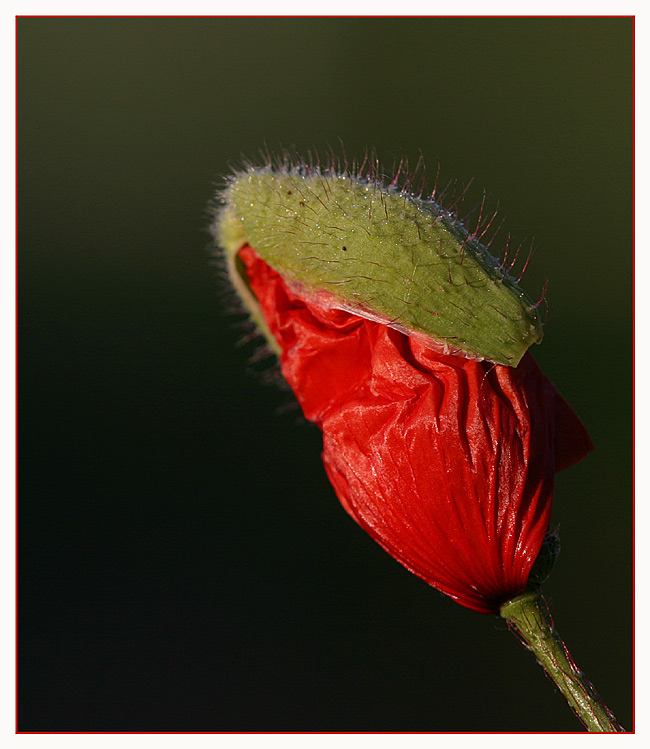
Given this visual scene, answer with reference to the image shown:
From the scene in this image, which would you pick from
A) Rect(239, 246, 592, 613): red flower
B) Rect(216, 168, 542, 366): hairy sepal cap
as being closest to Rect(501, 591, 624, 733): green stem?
Rect(239, 246, 592, 613): red flower

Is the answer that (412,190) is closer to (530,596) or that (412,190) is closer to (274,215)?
(274,215)

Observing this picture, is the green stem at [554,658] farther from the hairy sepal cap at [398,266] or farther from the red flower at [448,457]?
the hairy sepal cap at [398,266]

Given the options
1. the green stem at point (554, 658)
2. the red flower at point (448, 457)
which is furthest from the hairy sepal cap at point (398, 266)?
the green stem at point (554, 658)

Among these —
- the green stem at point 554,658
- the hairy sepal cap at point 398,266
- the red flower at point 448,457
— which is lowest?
the green stem at point 554,658

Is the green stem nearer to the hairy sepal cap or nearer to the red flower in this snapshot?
the red flower

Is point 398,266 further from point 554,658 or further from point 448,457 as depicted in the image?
point 554,658
